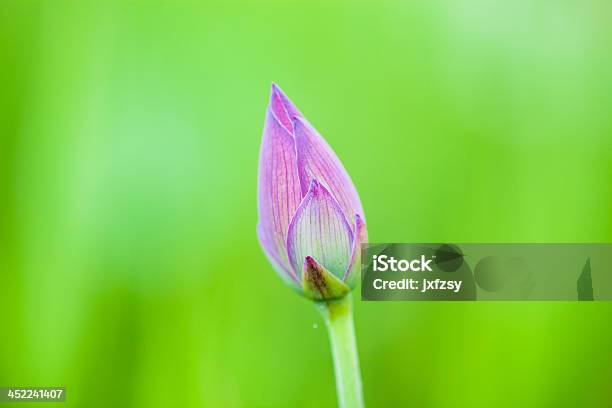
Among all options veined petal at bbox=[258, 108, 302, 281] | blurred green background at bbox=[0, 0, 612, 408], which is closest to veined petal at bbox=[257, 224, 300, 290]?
veined petal at bbox=[258, 108, 302, 281]

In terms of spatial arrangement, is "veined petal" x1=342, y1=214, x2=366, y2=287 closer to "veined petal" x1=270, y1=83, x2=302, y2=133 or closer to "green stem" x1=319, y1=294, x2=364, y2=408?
"green stem" x1=319, y1=294, x2=364, y2=408

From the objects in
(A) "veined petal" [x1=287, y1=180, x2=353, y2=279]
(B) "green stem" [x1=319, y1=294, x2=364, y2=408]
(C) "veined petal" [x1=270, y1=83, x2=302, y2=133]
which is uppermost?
(C) "veined petal" [x1=270, y1=83, x2=302, y2=133]

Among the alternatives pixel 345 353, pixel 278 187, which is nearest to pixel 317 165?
pixel 278 187

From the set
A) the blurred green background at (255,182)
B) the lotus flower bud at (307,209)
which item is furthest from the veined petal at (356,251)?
the blurred green background at (255,182)

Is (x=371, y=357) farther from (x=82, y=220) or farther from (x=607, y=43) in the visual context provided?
(x=607, y=43)

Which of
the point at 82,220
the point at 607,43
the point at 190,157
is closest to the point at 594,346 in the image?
the point at 607,43
